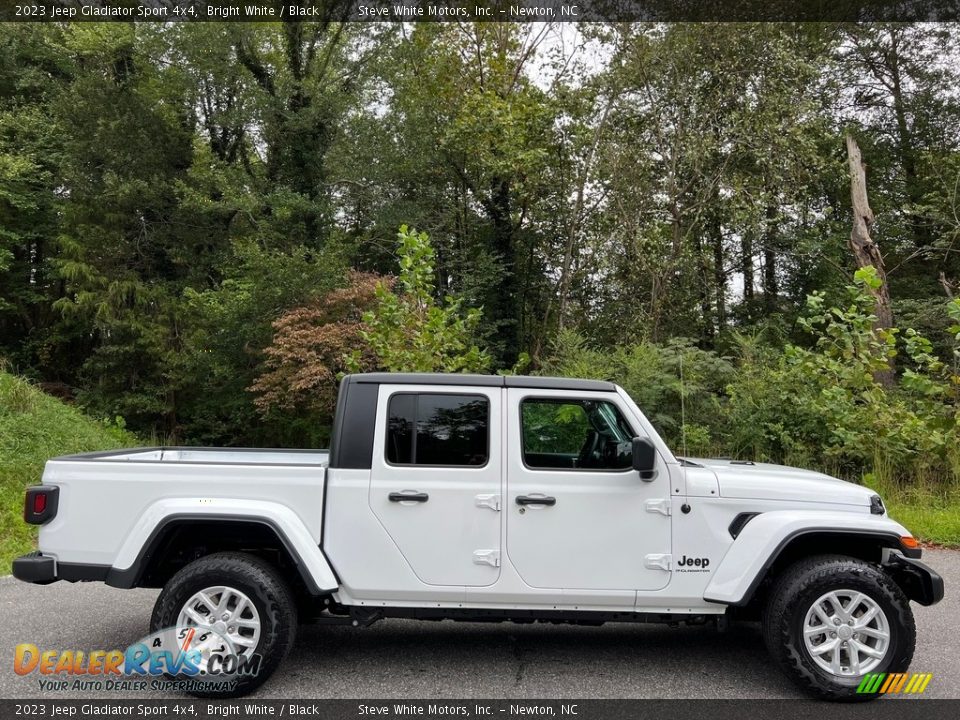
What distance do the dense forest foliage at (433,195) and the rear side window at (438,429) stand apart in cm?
967

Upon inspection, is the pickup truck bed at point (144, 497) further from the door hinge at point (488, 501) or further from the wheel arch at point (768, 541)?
the wheel arch at point (768, 541)

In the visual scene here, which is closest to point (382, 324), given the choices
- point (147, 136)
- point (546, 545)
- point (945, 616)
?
point (546, 545)

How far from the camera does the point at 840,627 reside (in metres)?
3.92

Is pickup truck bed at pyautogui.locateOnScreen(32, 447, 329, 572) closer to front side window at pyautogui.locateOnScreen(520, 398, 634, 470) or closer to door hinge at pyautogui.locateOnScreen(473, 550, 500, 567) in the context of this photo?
door hinge at pyautogui.locateOnScreen(473, 550, 500, 567)

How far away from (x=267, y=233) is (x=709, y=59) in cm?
1248

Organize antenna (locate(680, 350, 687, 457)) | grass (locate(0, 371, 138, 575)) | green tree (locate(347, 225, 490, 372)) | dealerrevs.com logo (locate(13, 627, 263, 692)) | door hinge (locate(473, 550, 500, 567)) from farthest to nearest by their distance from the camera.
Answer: antenna (locate(680, 350, 687, 457)), green tree (locate(347, 225, 490, 372)), grass (locate(0, 371, 138, 575)), door hinge (locate(473, 550, 500, 567)), dealerrevs.com logo (locate(13, 627, 263, 692))

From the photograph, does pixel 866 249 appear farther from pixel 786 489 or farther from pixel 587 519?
pixel 587 519

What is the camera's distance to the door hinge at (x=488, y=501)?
13.5ft

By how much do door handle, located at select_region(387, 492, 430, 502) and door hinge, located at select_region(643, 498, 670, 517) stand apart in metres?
1.33

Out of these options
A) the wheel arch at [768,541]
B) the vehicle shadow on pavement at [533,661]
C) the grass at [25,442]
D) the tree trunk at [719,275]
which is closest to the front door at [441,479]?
the vehicle shadow on pavement at [533,661]

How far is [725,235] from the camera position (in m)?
22.5

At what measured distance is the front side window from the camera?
14.1 feet

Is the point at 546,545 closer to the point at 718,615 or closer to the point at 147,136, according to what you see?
the point at 718,615

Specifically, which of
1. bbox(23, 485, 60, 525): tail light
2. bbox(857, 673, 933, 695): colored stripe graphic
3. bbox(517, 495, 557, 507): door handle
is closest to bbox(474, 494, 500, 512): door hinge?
bbox(517, 495, 557, 507): door handle
